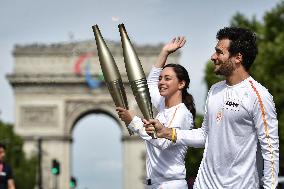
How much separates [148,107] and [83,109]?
8434cm

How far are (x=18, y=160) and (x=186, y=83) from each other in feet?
260

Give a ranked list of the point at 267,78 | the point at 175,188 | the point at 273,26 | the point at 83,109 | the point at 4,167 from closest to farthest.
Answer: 1. the point at 175,188
2. the point at 4,167
3. the point at 267,78
4. the point at 273,26
5. the point at 83,109

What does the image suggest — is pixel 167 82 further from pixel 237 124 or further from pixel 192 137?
pixel 237 124

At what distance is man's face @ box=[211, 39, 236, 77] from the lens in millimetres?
7082

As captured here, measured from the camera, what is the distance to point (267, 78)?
44.6 m

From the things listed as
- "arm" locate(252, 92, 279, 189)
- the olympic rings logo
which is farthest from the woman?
the olympic rings logo

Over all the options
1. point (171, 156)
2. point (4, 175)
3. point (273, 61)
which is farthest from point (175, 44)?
point (273, 61)

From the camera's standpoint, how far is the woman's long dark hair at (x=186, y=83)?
8.91 m

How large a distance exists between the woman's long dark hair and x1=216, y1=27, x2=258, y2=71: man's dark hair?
181cm

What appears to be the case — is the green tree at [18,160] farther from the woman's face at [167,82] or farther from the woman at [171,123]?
the woman's face at [167,82]

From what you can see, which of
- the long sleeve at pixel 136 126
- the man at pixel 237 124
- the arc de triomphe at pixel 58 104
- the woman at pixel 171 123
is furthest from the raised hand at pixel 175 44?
the arc de triomphe at pixel 58 104

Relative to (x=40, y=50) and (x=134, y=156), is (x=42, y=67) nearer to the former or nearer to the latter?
(x=40, y=50)

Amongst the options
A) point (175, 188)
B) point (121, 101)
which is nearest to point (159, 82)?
point (175, 188)

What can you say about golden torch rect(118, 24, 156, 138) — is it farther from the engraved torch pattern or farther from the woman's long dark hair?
the woman's long dark hair
